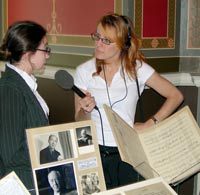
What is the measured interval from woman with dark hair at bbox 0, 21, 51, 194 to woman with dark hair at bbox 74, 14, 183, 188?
0.44m

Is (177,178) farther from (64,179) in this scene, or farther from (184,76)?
(184,76)

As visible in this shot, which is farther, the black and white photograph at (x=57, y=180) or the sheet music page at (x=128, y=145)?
the sheet music page at (x=128, y=145)

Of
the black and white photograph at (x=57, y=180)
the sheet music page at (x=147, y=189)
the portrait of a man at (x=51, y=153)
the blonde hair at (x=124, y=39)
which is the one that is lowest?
the sheet music page at (x=147, y=189)

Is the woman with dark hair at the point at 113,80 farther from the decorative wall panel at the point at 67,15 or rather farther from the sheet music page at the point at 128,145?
the decorative wall panel at the point at 67,15

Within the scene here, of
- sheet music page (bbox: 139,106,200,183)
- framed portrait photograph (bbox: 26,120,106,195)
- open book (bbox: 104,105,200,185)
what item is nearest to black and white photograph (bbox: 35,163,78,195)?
framed portrait photograph (bbox: 26,120,106,195)

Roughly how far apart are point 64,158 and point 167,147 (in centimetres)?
48

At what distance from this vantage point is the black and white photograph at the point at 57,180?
1295 mm

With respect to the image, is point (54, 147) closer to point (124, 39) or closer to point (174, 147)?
point (174, 147)

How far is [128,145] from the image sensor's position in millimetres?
1518

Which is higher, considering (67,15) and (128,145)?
(67,15)

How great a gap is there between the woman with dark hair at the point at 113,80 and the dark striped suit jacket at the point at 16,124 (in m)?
0.51

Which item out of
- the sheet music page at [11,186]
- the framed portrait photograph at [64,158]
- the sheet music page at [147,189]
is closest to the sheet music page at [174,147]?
the sheet music page at [147,189]

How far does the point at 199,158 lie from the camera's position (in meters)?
1.71

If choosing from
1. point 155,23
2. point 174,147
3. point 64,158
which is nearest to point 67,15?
point 155,23
